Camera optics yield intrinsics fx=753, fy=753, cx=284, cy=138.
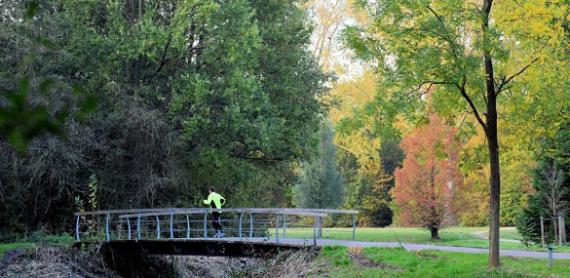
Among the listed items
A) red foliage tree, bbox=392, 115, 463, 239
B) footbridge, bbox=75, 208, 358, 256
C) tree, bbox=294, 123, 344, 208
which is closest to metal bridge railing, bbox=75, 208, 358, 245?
footbridge, bbox=75, 208, 358, 256

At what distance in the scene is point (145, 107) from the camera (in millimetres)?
24609

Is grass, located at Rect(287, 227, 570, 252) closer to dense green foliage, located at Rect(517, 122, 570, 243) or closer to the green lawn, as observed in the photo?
dense green foliage, located at Rect(517, 122, 570, 243)

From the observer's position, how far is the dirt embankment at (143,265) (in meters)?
17.9

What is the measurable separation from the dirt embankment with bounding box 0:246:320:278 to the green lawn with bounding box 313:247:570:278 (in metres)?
0.61

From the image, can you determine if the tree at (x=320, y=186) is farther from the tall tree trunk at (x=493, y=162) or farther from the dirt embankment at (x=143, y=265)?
the tall tree trunk at (x=493, y=162)

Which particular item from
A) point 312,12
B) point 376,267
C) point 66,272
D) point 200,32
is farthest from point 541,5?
point 312,12

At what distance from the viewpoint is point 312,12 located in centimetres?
4591

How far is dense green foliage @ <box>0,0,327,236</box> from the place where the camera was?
905 inches

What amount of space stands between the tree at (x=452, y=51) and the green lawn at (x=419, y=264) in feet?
2.44

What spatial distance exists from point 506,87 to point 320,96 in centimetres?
1621

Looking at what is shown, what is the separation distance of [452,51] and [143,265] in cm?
1287

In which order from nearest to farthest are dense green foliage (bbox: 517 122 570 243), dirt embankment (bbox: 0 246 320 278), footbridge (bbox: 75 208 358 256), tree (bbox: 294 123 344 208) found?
1. dirt embankment (bbox: 0 246 320 278)
2. footbridge (bbox: 75 208 358 256)
3. dense green foliage (bbox: 517 122 570 243)
4. tree (bbox: 294 123 344 208)

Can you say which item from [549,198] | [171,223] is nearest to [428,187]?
[549,198]

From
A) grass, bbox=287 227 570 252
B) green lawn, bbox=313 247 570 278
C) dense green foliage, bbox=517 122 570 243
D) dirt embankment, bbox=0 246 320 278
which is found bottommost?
dirt embankment, bbox=0 246 320 278
